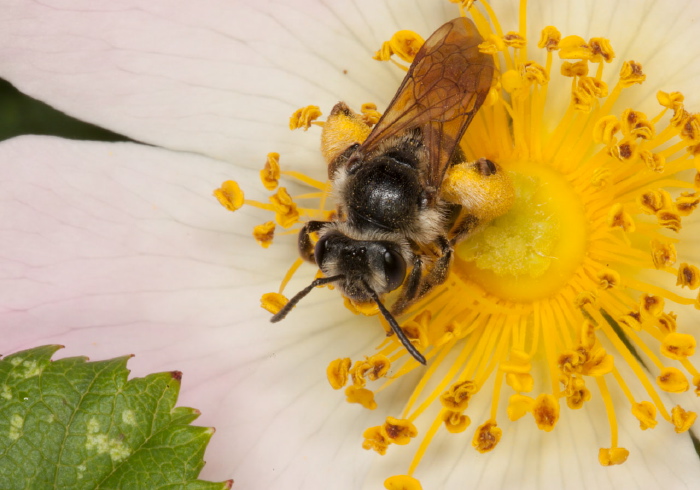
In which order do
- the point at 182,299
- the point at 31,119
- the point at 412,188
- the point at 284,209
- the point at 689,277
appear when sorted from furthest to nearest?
1. the point at 31,119
2. the point at 182,299
3. the point at 284,209
4. the point at 689,277
5. the point at 412,188

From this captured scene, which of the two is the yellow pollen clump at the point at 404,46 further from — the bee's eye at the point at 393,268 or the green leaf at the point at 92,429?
the green leaf at the point at 92,429

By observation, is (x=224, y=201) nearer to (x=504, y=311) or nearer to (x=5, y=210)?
(x=5, y=210)

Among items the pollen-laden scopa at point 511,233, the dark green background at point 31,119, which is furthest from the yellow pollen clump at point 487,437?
the dark green background at point 31,119

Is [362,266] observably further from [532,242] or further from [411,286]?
[532,242]

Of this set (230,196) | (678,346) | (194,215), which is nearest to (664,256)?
(678,346)

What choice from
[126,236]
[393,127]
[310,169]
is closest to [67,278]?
[126,236]

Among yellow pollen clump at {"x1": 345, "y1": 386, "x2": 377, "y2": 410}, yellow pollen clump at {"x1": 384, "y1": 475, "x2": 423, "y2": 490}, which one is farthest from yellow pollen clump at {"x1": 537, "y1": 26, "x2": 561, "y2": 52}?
yellow pollen clump at {"x1": 384, "y1": 475, "x2": 423, "y2": 490}

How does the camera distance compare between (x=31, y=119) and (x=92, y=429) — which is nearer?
(x=92, y=429)
